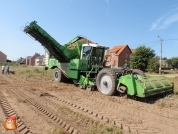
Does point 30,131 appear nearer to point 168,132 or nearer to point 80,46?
point 168,132

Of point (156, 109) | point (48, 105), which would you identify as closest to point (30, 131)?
point (48, 105)

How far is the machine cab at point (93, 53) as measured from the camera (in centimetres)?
1105

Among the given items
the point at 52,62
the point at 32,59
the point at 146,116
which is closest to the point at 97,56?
the point at 52,62

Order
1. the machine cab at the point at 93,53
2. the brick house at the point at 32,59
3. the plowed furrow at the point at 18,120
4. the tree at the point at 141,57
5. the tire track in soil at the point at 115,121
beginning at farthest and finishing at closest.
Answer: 1. the brick house at the point at 32,59
2. the tree at the point at 141,57
3. the machine cab at the point at 93,53
4. the tire track in soil at the point at 115,121
5. the plowed furrow at the point at 18,120

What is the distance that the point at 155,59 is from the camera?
36.3 m

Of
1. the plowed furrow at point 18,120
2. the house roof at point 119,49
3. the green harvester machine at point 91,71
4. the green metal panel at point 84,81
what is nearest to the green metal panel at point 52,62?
the green harvester machine at point 91,71

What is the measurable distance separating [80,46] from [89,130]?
7.93 m

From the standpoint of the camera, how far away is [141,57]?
37.8 meters

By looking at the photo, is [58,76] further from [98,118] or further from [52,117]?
[98,118]

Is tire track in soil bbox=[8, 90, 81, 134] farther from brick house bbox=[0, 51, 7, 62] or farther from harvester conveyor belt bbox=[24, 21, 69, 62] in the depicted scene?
brick house bbox=[0, 51, 7, 62]

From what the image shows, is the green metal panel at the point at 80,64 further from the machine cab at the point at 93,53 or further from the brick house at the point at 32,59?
the brick house at the point at 32,59

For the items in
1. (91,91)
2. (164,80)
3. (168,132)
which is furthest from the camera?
(91,91)

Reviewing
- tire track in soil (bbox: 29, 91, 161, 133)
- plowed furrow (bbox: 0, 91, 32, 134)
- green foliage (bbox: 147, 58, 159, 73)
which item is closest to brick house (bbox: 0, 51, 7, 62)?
green foliage (bbox: 147, 58, 159, 73)

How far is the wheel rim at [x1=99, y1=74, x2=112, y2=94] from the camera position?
8.69 metres
